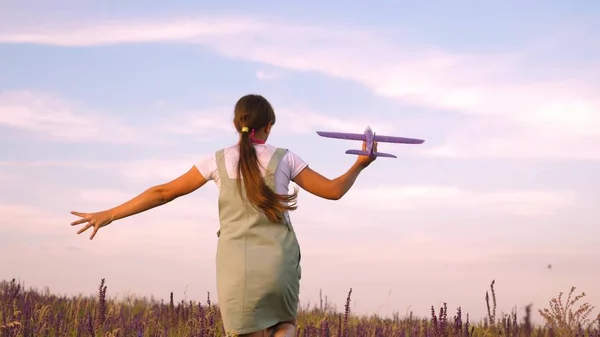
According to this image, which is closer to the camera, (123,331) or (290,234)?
(290,234)

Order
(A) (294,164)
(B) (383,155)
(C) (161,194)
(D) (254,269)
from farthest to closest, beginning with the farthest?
(C) (161,194) < (B) (383,155) < (A) (294,164) < (D) (254,269)

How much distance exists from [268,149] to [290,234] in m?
0.62

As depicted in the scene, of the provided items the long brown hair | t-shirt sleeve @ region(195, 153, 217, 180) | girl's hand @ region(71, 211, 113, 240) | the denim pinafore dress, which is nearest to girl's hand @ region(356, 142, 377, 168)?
the long brown hair

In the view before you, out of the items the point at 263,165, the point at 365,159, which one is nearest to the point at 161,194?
the point at 263,165

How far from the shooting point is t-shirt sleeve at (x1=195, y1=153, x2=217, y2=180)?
5.44m

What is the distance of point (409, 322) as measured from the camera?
1006 centimetres

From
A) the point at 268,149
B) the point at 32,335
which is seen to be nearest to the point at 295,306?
the point at 268,149

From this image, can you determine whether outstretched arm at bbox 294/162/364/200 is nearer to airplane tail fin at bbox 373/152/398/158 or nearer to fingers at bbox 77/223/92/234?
airplane tail fin at bbox 373/152/398/158

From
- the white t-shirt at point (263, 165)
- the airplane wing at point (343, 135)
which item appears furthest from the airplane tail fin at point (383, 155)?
the white t-shirt at point (263, 165)

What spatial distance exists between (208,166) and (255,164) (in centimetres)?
43

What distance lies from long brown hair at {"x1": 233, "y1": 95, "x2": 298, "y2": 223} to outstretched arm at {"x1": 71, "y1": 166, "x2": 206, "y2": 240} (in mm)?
439

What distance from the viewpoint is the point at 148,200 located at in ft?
18.8

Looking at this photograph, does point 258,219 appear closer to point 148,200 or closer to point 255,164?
point 255,164

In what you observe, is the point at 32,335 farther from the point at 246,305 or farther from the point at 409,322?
the point at 409,322
